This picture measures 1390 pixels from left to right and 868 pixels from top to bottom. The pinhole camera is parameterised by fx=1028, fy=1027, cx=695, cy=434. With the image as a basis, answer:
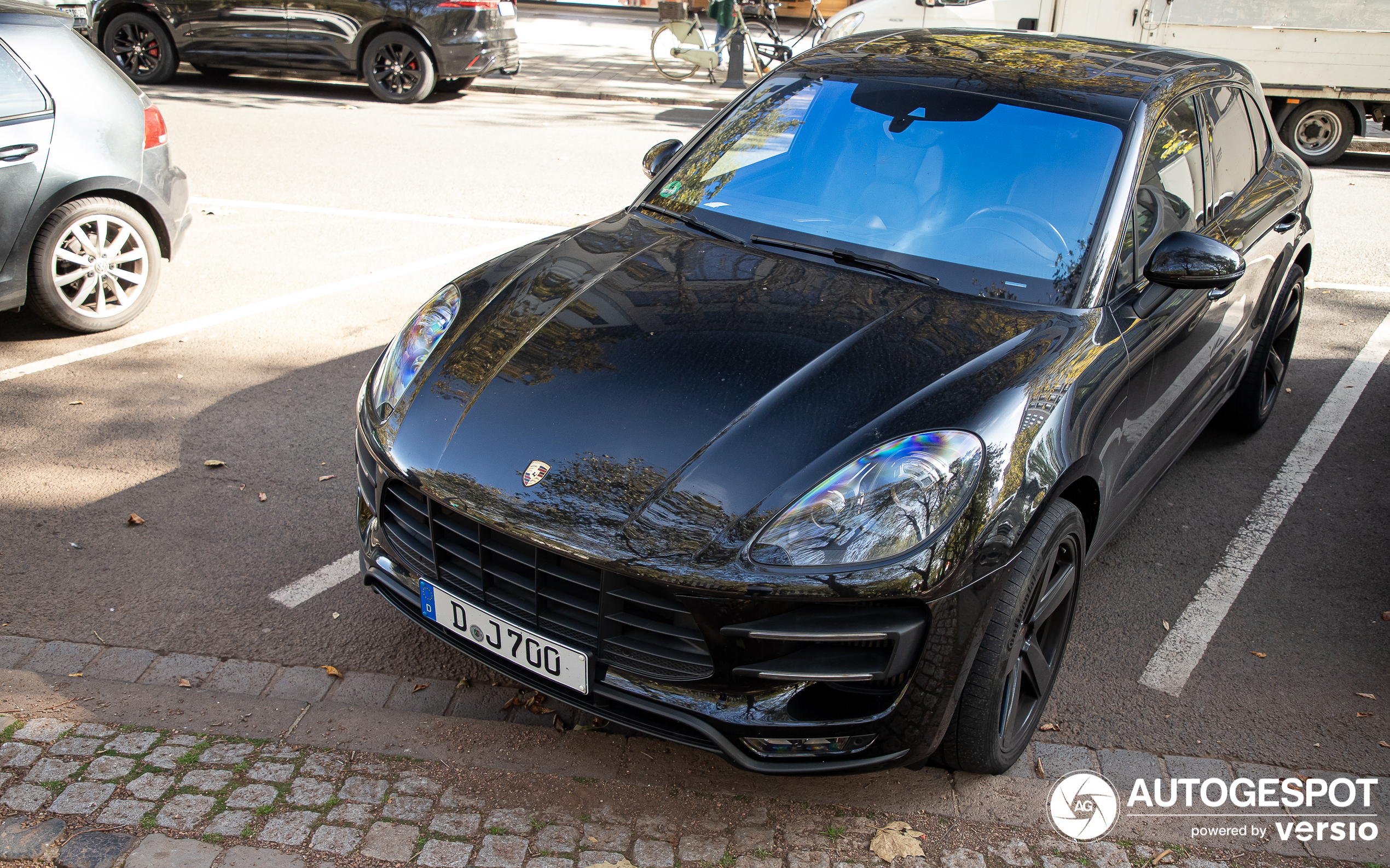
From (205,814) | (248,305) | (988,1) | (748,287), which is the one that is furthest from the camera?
(988,1)

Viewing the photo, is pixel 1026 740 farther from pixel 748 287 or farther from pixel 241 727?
pixel 241 727

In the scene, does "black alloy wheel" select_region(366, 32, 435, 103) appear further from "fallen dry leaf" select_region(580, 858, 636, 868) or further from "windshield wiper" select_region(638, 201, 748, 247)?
"fallen dry leaf" select_region(580, 858, 636, 868)

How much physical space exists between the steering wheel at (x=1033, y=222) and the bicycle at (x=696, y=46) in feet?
41.5

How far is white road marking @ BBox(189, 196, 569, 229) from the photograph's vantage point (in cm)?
765

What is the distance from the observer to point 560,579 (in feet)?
7.76

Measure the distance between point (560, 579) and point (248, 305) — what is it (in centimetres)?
435

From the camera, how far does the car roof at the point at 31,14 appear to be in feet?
16.4

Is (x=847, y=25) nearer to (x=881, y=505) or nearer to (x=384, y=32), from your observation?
(x=384, y=32)

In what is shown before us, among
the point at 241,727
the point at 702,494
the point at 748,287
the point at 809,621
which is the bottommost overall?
the point at 241,727

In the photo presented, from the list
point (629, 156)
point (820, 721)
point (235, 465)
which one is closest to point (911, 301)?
point (820, 721)

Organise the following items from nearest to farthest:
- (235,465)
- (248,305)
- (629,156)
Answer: (235,465)
(248,305)
(629,156)

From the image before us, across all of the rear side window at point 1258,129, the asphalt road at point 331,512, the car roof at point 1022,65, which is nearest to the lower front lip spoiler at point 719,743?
the asphalt road at point 331,512

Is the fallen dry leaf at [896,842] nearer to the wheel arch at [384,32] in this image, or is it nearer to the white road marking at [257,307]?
the white road marking at [257,307]

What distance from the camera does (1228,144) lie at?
4.00m
